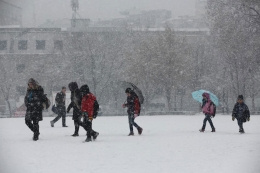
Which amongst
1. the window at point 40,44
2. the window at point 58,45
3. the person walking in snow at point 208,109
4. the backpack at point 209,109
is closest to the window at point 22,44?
the window at point 40,44

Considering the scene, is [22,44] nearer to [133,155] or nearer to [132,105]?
[132,105]

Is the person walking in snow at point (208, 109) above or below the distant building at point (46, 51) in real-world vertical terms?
below

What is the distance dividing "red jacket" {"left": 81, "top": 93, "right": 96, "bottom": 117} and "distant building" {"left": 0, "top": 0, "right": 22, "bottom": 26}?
68172mm

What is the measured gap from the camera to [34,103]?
14766 mm

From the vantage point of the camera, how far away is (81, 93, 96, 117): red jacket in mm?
14180

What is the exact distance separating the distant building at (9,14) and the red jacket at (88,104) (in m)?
68.2

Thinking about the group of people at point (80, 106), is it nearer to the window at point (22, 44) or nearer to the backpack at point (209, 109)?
the backpack at point (209, 109)

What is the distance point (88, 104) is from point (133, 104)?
217 centimetres

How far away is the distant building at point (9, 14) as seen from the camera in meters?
81.4

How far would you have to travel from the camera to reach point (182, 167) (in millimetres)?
9461

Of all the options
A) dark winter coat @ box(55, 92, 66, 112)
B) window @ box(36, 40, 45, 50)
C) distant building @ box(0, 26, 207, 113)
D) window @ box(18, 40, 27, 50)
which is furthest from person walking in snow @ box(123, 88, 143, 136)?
window @ box(18, 40, 27, 50)

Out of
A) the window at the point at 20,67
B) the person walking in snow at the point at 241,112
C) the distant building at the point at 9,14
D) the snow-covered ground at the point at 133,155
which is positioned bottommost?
the snow-covered ground at the point at 133,155

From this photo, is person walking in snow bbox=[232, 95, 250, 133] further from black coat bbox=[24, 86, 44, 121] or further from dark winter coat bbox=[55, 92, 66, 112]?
dark winter coat bbox=[55, 92, 66, 112]

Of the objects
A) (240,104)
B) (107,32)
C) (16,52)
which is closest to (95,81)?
(107,32)
